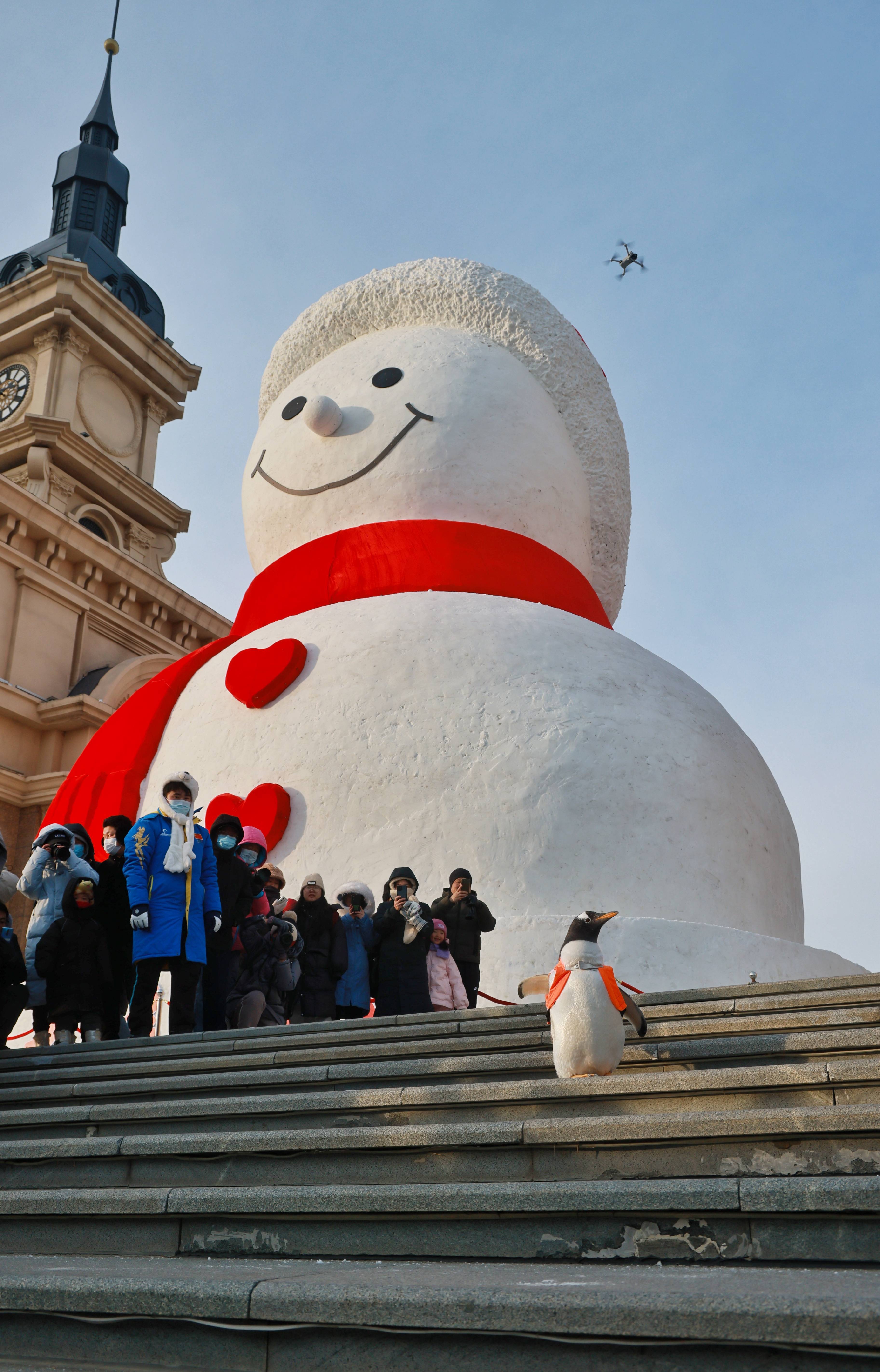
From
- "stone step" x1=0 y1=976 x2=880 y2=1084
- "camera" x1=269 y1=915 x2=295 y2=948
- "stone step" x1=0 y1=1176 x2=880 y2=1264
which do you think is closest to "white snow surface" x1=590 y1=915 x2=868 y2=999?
"camera" x1=269 y1=915 x2=295 y2=948

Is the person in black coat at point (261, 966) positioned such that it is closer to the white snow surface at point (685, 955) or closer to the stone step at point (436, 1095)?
the stone step at point (436, 1095)

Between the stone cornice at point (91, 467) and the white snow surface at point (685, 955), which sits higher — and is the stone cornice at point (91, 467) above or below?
above

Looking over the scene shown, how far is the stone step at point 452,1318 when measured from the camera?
1.98m

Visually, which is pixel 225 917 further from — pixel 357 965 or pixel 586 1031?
pixel 586 1031

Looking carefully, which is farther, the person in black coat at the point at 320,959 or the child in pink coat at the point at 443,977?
the person in black coat at the point at 320,959

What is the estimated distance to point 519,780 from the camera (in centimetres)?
805

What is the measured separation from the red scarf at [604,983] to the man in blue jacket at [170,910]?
2425 millimetres

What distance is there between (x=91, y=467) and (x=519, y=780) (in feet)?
57.0

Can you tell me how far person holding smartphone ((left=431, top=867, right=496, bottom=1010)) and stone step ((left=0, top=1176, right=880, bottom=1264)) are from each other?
11.2 ft

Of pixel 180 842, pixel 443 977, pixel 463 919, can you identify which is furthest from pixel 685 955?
pixel 180 842

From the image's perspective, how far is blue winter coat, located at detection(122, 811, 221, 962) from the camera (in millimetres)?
6141

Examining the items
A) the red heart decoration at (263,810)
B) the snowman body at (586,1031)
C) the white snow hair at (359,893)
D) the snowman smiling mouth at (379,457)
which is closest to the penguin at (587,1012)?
the snowman body at (586,1031)

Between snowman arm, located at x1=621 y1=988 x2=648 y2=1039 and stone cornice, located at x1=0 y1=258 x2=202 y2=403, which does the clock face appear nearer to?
stone cornice, located at x1=0 y1=258 x2=202 y2=403

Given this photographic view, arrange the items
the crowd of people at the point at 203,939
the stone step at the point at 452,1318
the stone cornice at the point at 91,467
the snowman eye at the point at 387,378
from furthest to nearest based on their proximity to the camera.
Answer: the stone cornice at the point at 91,467 → the snowman eye at the point at 387,378 → the crowd of people at the point at 203,939 → the stone step at the point at 452,1318
